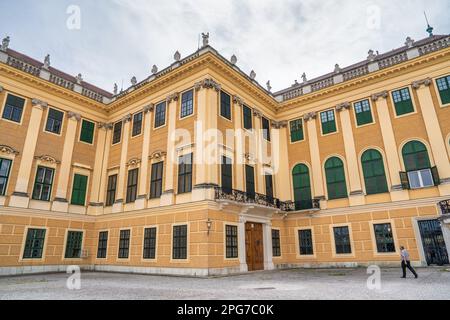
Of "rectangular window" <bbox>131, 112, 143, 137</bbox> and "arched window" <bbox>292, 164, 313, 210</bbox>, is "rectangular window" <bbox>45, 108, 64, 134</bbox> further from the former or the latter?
"arched window" <bbox>292, 164, 313, 210</bbox>

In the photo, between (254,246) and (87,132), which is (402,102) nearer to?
(254,246)

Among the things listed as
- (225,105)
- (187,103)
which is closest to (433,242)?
(225,105)

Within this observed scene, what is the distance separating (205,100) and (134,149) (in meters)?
7.82

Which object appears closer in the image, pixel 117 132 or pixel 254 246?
pixel 254 246

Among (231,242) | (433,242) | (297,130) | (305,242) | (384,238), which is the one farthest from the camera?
(297,130)

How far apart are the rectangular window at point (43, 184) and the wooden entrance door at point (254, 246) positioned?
586 inches

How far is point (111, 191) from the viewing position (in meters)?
23.8

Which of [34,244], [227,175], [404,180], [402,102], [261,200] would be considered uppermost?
[402,102]

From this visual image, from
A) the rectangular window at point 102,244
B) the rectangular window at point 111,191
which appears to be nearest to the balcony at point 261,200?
the rectangular window at point 111,191

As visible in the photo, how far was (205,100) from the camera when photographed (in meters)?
19.3

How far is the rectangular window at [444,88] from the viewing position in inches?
779

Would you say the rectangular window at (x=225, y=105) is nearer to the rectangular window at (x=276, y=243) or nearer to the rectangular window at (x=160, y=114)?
the rectangular window at (x=160, y=114)

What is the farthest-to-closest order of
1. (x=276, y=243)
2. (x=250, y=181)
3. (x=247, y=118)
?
(x=247, y=118) → (x=276, y=243) → (x=250, y=181)

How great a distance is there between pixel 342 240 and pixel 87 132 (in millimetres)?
22521
